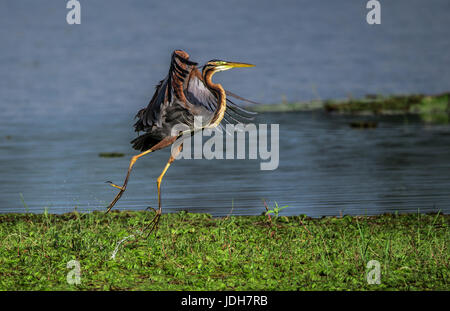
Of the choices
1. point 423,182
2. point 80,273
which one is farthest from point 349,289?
point 423,182

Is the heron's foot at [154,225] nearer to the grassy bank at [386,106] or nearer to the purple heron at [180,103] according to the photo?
the purple heron at [180,103]

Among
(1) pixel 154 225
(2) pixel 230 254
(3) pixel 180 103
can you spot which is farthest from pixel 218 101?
(2) pixel 230 254

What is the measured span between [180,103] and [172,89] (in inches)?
7.1

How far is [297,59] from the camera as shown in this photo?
2819 cm

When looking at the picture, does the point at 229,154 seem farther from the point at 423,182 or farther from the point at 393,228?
Answer: the point at 393,228

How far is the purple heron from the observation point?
775cm

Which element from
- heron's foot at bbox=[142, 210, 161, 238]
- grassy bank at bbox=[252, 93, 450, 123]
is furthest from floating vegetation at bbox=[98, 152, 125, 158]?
grassy bank at bbox=[252, 93, 450, 123]

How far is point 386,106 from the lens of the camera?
19812 mm

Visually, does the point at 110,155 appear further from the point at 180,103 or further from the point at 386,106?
the point at 386,106

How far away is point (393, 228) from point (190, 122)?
2510 millimetres

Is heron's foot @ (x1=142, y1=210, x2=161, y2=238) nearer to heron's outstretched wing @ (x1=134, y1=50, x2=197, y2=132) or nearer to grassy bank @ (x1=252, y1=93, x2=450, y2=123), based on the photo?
heron's outstretched wing @ (x1=134, y1=50, x2=197, y2=132)

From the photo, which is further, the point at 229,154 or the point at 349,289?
the point at 229,154

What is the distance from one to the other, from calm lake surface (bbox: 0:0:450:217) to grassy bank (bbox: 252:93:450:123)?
0.75m

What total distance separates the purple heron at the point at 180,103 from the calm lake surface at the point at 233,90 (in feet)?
7.01
